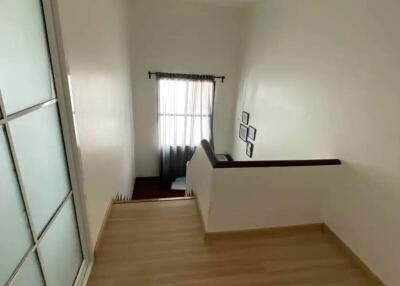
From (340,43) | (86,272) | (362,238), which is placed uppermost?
(340,43)

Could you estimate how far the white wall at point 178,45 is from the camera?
14.3 feet

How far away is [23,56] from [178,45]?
395 centimetres

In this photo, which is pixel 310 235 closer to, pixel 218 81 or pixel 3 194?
pixel 3 194

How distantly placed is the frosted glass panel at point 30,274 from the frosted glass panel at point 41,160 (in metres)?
0.12

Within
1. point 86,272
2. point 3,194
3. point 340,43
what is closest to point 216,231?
point 86,272

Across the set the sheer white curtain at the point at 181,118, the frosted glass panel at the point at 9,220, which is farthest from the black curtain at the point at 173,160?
the frosted glass panel at the point at 9,220

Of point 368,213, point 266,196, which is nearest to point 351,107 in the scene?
point 368,213

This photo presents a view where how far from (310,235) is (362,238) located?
0.44 meters

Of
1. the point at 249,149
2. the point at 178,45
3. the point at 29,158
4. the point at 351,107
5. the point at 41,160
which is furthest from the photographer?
the point at 178,45

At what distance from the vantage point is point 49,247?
1191mm

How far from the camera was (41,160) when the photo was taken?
1103 millimetres

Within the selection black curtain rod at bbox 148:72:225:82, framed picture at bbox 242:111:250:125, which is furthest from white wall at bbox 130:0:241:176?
framed picture at bbox 242:111:250:125

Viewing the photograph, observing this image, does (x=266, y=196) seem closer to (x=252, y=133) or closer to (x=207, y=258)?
(x=207, y=258)

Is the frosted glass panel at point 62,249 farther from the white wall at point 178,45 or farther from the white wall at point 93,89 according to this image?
the white wall at point 178,45
